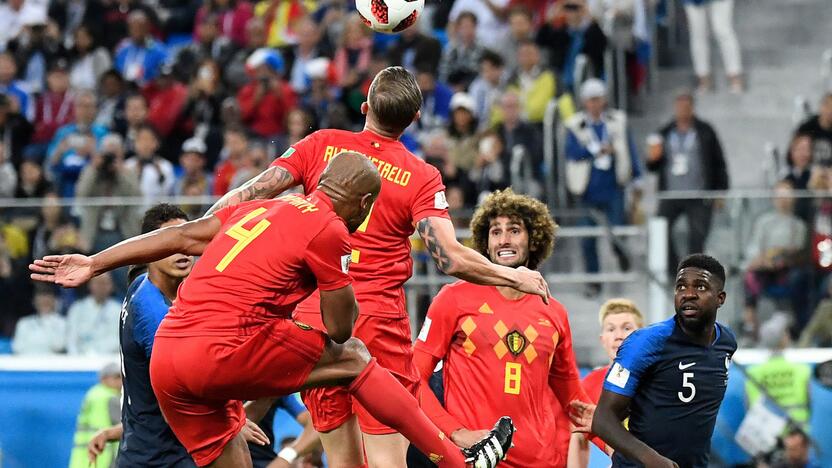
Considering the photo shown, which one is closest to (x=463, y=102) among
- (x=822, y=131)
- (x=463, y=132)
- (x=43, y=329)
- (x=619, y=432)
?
(x=463, y=132)

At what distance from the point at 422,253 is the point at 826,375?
342cm

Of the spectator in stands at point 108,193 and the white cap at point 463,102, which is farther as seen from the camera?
the white cap at point 463,102

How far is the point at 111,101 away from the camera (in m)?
16.5

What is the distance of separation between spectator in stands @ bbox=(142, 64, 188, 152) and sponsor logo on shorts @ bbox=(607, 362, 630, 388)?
31.1ft

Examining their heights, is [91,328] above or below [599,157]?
below

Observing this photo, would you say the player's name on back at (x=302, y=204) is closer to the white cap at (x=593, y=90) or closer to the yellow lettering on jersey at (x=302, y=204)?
the yellow lettering on jersey at (x=302, y=204)

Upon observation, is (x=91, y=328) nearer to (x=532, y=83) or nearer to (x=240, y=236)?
(x=532, y=83)

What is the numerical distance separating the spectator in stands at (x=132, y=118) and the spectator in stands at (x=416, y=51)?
2.81 m

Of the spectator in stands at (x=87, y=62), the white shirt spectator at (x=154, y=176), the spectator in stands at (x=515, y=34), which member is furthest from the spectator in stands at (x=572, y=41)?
the spectator in stands at (x=87, y=62)

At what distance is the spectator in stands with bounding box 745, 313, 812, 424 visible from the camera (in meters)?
11.4

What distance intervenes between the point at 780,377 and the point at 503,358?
4.58 metres

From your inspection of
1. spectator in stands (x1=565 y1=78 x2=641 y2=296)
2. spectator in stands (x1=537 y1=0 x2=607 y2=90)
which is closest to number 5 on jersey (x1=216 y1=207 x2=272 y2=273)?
spectator in stands (x1=565 y1=78 x2=641 y2=296)

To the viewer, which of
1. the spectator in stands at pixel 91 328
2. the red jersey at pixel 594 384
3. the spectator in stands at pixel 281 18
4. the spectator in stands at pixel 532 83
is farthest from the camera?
the spectator in stands at pixel 281 18

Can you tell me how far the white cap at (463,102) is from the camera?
1425 cm
